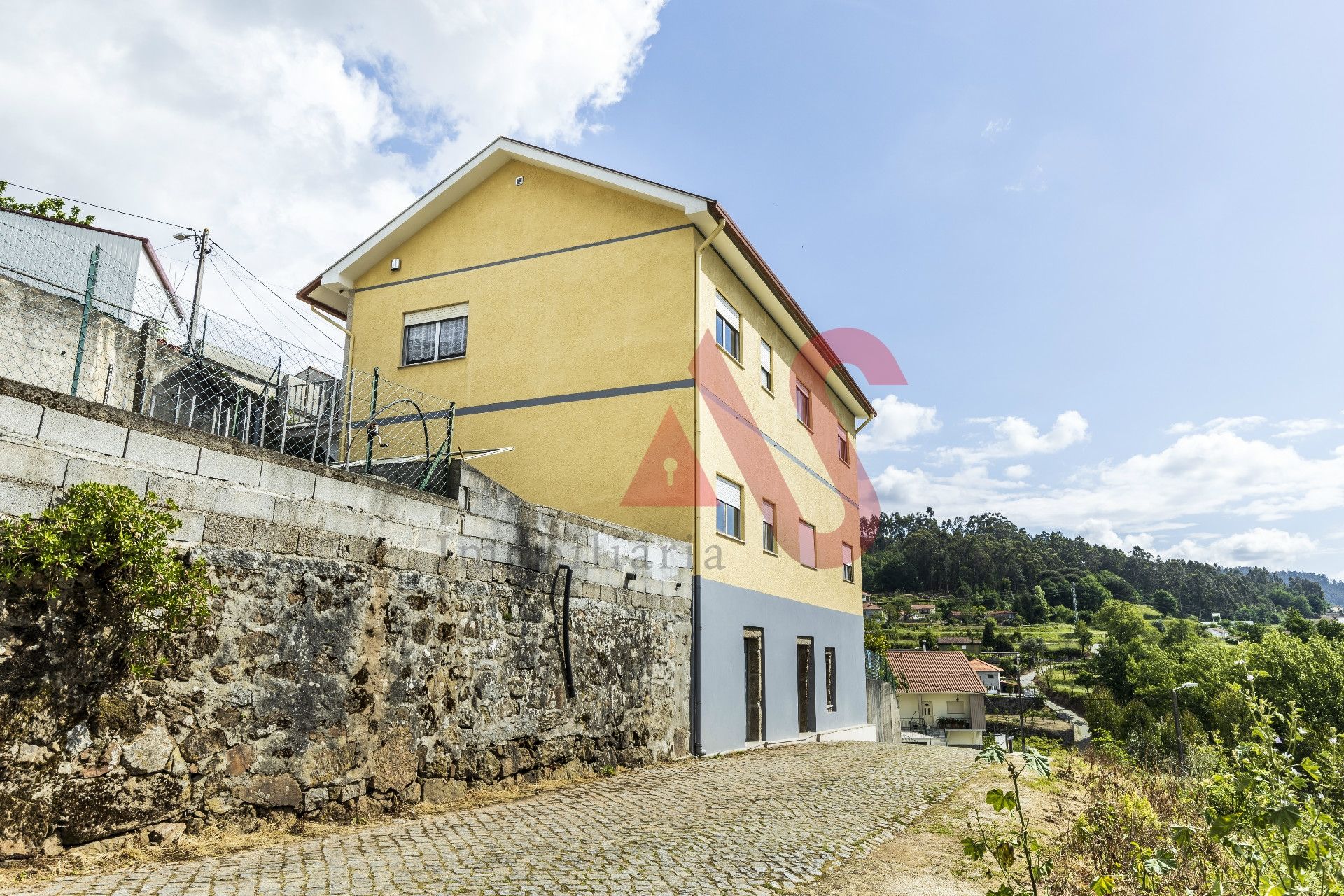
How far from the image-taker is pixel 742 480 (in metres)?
14.3

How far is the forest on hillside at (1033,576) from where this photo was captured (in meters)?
122

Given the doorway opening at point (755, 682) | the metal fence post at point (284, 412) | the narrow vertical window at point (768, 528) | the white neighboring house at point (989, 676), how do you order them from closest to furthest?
1. the metal fence post at point (284, 412)
2. the doorway opening at point (755, 682)
3. the narrow vertical window at point (768, 528)
4. the white neighboring house at point (989, 676)

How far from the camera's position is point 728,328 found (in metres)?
14.5

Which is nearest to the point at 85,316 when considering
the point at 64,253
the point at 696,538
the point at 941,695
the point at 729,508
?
the point at 696,538

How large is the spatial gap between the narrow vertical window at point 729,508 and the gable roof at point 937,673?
44.4 meters

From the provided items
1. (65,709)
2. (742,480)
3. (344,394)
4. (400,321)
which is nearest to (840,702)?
(742,480)

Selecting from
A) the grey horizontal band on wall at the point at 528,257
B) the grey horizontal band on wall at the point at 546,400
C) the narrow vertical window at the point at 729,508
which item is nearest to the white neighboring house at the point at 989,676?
the narrow vertical window at the point at 729,508

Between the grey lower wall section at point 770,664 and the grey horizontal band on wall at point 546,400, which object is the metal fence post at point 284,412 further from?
the grey lower wall section at point 770,664

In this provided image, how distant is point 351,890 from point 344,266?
12.8 meters

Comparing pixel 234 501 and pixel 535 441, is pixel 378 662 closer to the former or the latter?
pixel 234 501

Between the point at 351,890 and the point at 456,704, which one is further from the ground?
the point at 456,704

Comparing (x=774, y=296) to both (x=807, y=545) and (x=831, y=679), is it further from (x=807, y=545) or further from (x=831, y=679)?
(x=831, y=679)

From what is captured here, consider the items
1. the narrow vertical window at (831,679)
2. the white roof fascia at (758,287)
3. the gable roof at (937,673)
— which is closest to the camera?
the white roof fascia at (758,287)

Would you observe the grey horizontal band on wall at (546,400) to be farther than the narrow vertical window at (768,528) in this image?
No
